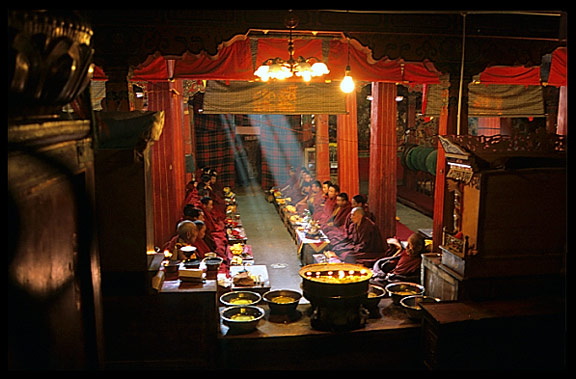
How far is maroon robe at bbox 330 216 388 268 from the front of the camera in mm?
8867

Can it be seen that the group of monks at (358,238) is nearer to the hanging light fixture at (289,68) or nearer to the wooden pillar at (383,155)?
the wooden pillar at (383,155)

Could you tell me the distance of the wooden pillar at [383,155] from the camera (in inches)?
391

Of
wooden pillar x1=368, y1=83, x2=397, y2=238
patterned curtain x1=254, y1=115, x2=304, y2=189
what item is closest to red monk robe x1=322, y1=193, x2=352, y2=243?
wooden pillar x1=368, y1=83, x2=397, y2=238

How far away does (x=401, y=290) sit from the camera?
A: 18.9 feet

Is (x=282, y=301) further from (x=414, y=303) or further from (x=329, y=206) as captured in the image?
(x=329, y=206)

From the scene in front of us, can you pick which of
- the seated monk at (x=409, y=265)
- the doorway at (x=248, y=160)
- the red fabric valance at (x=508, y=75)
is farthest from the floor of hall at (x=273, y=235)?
the red fabric valance at (x=508, y=75)

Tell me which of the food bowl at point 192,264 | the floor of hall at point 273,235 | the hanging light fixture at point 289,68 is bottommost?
the floor of hall at point 273,235

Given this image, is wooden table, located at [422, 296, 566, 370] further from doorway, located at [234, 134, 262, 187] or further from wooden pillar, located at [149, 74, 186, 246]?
doorway, located at [234, 134, 262, 187]

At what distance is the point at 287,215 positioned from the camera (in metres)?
12.7

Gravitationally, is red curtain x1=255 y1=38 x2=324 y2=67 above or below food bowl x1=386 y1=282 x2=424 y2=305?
above

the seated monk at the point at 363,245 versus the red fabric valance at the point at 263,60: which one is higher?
the red fabric valance at the point at 263,60

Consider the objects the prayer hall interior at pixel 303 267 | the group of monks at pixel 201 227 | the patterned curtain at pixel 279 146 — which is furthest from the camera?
the patterned curtain at pixel 279 146

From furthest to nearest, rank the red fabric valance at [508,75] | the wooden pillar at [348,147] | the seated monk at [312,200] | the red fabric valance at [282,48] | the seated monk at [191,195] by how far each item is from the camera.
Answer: the seated monk at [312,200] < the seated monk at [191,195] < the wooden pillar at [348,147] < the red fabric valance at [508,75] < the red fabric valance at [282,48]

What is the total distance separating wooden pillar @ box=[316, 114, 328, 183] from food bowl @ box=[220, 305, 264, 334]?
29.0 ft
